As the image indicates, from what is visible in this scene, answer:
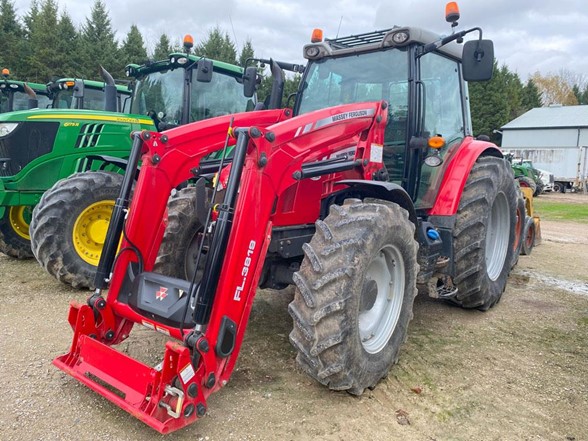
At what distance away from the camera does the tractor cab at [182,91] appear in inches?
257

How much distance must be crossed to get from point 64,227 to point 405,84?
358 cm

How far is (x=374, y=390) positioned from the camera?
127 inches

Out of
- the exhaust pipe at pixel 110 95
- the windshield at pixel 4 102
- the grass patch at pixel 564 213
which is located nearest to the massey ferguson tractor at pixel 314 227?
the exhaust pipe at pixel 110 95

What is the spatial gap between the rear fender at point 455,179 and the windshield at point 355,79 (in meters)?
0.82

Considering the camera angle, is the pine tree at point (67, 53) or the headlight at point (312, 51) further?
the pine tree at point (67, 53)

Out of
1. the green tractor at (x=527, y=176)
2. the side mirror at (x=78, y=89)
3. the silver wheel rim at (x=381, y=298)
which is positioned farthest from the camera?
the green tractor at (x=527, y=176)

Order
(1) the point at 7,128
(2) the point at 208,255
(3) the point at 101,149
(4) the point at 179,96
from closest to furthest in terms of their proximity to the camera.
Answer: (2) the point at 208,255 < (1) the point at 7,128 < (3) the point at 101,149 < (4) the point at 179,96

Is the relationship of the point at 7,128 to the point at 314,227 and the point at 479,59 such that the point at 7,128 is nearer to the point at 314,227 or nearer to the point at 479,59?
the point at 314,227

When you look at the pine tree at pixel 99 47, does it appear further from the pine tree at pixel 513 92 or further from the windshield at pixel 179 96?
the pine tree at pixel 513 92

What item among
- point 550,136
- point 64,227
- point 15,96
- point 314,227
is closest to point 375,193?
point 314,227

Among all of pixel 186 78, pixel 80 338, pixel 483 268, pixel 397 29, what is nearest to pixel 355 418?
pixel 80 338

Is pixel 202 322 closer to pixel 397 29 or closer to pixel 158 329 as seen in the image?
pixel 158 329

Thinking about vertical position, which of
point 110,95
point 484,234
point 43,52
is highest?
point 43,52

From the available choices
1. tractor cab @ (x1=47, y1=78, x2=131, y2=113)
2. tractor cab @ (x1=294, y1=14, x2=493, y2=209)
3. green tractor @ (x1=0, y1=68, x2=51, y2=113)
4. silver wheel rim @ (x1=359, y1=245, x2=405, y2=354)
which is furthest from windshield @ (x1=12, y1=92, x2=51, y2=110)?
silver wheel rim @ (x1=359, y1=245, x2=405, y2=354)
